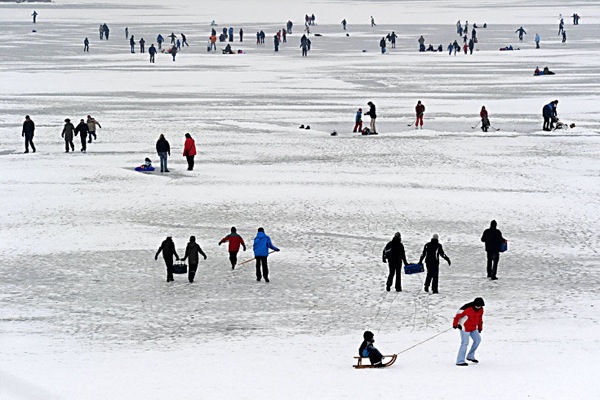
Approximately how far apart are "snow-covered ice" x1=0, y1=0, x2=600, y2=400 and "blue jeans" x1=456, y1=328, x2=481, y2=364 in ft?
0.77

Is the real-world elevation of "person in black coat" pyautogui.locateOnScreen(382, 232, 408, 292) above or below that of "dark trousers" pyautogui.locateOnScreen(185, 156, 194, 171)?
below

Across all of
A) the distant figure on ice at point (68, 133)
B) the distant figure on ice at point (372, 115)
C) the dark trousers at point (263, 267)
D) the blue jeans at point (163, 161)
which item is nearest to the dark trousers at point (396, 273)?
the dark trousers at point (263, 267)

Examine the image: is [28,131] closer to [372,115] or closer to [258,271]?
[372,115]

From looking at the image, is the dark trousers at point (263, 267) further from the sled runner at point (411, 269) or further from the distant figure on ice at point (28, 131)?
the distant figure on ice at point (28, 131)

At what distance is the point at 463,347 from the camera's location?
41.4ft

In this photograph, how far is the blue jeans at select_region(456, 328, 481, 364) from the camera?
41.4 feet

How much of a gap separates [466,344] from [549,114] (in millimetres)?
21403

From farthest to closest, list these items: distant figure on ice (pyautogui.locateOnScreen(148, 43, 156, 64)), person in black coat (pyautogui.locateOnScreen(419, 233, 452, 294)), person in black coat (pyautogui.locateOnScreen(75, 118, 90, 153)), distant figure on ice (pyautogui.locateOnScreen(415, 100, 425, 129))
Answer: distant figure on ice (pyautogui.locateOnScreen(148, 43, 156, 64))
distant figure on ice (pyautogui.locateOnScreen(415, 100, 425, 129))
person in black coat (pyautogui.locateOnScreen(75, 118, 90, 153))
person in black coat (pyautogui.locateOnScreen(419, 233, 452, 294))

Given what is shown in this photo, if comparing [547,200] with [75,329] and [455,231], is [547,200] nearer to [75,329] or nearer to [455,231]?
[455,231]

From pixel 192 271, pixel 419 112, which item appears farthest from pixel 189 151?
pixel 192 271

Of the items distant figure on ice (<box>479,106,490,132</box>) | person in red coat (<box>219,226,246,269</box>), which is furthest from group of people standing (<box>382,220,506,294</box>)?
distant figure on ice (<box>479,106,490,132</box>)

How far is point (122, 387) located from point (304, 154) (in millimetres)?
17619

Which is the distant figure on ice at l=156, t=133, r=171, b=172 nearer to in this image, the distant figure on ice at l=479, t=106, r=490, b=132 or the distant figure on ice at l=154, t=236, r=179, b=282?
the distant figure on ice at l=154, t=236, r=179, b=282

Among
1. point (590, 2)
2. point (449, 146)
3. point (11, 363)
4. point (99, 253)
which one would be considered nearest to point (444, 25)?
point (590, 2)
